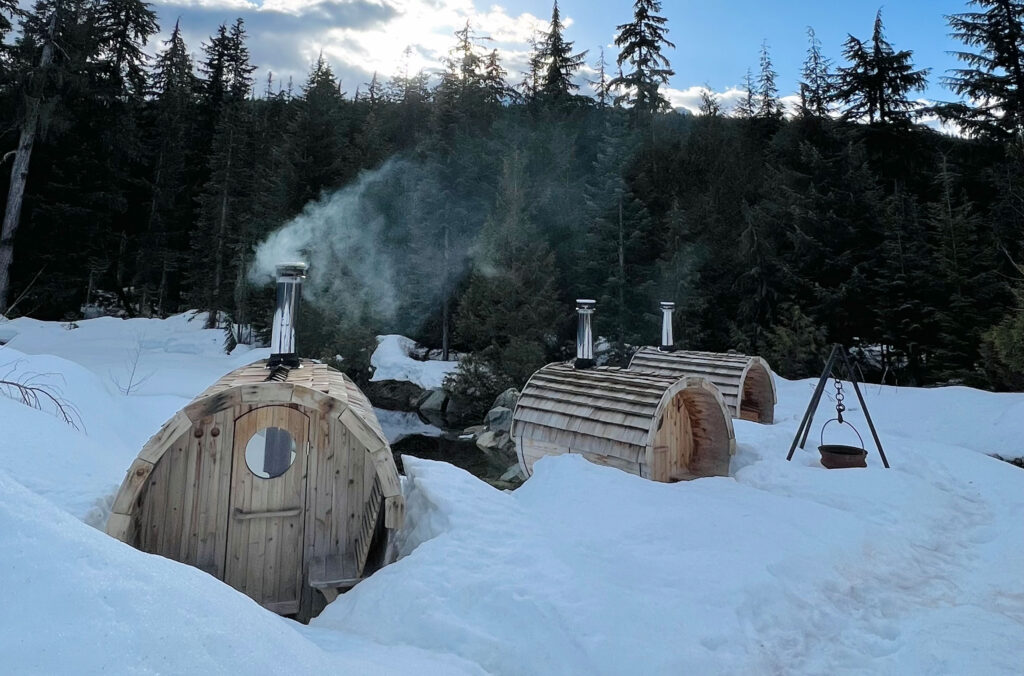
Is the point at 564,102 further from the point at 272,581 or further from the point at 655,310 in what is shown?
the point at 272,581

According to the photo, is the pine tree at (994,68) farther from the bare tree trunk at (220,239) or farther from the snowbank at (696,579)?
the bare tree trunk at (220,239)

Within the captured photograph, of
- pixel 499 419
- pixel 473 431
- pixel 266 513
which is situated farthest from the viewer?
pixel 473 431

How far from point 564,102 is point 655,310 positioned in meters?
17.2

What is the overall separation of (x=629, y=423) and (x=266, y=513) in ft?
13.5

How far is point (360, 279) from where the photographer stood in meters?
19.8

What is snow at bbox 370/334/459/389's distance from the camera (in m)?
19.1

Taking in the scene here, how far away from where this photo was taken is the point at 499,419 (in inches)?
596

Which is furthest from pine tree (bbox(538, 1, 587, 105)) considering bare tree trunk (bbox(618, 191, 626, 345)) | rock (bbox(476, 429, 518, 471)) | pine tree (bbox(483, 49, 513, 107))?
rock (bbox(476, 429, 518, 471))

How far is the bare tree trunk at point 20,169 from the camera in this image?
821 inches

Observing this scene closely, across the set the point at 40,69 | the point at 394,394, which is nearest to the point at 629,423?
the point at 394,394

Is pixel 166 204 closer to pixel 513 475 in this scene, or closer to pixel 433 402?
pixel 433 402

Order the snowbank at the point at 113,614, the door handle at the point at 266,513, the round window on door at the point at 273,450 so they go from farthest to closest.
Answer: the round window on door at the point at 273,450 → the door handle at the point at 266,513 → the snowbank at the point at 113,614

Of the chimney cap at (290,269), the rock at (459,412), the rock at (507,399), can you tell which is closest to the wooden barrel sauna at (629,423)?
the chimney cap at (290,269)

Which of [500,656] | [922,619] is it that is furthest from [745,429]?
[500,656]
